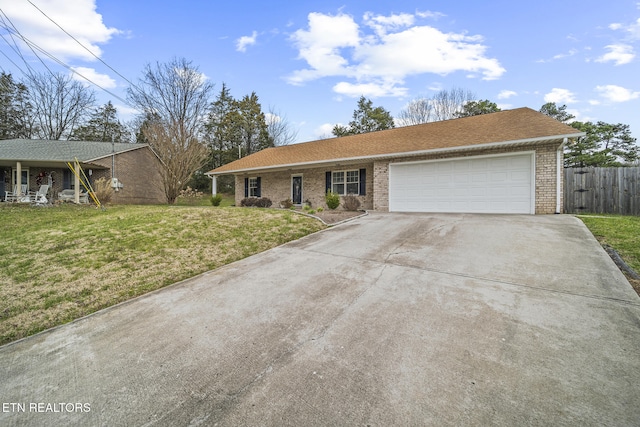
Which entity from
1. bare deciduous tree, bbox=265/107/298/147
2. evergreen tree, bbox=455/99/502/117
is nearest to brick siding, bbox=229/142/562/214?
evergreen tree, bbox=455/99/502/117

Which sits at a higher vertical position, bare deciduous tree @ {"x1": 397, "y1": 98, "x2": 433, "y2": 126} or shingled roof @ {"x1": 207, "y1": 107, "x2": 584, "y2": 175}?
bare deciduous tree @ {"x1": 397, "y1": 98, "x2": 433, "y2": 126}

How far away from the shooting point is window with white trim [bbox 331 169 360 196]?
1375 centimetres

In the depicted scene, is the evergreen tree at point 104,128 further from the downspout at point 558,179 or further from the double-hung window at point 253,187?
the downspout at point 558,179

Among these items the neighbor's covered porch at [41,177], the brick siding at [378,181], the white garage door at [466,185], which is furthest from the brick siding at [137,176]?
the white garage door at [466,185]

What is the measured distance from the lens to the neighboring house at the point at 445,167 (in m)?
9.21

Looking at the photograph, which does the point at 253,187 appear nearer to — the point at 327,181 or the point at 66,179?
the point at 327,181

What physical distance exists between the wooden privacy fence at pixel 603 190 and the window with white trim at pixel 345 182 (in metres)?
9.01

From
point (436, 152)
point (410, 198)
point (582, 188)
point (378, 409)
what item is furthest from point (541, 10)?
point (378, 409)

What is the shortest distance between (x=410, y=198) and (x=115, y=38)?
14.0 m

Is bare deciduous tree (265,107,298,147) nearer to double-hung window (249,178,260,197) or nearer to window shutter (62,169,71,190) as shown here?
double-hung window (249,178,260,197)

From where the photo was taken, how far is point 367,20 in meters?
11.7

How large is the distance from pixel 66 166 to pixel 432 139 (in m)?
22.5

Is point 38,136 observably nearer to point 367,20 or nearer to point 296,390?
point 367,20

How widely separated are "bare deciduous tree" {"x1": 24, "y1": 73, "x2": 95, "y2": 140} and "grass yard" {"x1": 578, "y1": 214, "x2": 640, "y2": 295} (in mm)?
40675
